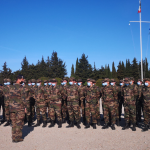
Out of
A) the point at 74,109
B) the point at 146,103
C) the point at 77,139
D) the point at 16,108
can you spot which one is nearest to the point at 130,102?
the point at 146,103

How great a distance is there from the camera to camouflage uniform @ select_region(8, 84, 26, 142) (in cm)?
562

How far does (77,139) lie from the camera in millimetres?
5906

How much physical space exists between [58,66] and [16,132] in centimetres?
3794

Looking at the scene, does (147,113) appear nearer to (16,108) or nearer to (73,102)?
(73,102)

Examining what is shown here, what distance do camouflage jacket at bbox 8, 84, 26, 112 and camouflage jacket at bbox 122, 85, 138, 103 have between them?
4336 millimetres

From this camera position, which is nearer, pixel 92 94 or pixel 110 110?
pixel 110 110

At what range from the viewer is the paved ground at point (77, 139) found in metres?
5.16

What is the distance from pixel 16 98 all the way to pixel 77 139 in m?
2.71

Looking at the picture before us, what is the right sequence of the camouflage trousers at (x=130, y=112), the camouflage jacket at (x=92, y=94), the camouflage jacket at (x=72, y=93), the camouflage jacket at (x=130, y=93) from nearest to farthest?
the camouflage trousers at (x=130, y=112) → the camouflage jacket at (x=130, y=93) → the camouflage jacket at (x=92, y=94) → the camouflage jacket at (x=72, y=93)

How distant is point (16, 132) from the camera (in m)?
5.61

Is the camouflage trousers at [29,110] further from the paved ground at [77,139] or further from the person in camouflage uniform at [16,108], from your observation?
the person in camouflage uniform at [16,108]

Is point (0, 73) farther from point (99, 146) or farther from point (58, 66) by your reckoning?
point (99, 146)

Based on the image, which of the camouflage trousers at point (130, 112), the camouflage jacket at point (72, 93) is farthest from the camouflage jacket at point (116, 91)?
the camouflage jacket at point (72, 93)

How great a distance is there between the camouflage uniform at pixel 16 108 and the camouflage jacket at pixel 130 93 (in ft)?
14.2
